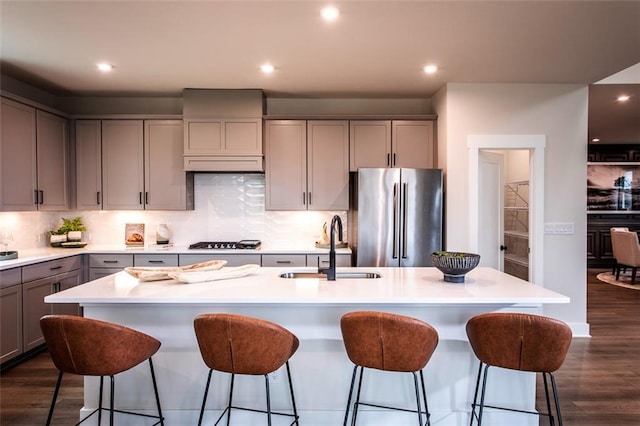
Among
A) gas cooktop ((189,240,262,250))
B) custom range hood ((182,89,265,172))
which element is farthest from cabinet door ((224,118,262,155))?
gas cooktop ((189,240,262,250))

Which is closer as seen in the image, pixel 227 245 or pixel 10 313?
pixel 10 313

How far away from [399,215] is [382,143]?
36.4 inches

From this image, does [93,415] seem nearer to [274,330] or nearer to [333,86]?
[274,330]

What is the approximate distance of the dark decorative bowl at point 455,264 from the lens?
2.34 meters

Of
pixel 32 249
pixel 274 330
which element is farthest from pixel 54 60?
pixel 274 330

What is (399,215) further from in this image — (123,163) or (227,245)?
(123,163)

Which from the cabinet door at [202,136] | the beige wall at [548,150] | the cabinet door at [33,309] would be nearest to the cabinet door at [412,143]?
the beige wall at [548,150]

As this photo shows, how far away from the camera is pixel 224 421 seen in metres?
2.39

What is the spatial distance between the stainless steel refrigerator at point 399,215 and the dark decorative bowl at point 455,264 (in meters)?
1.51

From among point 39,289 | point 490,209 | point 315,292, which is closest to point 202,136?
point 39,289

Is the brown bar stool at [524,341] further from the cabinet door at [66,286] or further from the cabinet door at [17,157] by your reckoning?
the cabinet door at [17,157]

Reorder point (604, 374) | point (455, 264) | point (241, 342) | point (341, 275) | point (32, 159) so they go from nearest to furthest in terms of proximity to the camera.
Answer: point (241, 342) → point (455, 264) → point (341, 275) → point (604, 374) → point (32, 159)

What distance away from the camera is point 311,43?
10.0 ft

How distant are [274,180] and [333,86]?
3.93 feet
